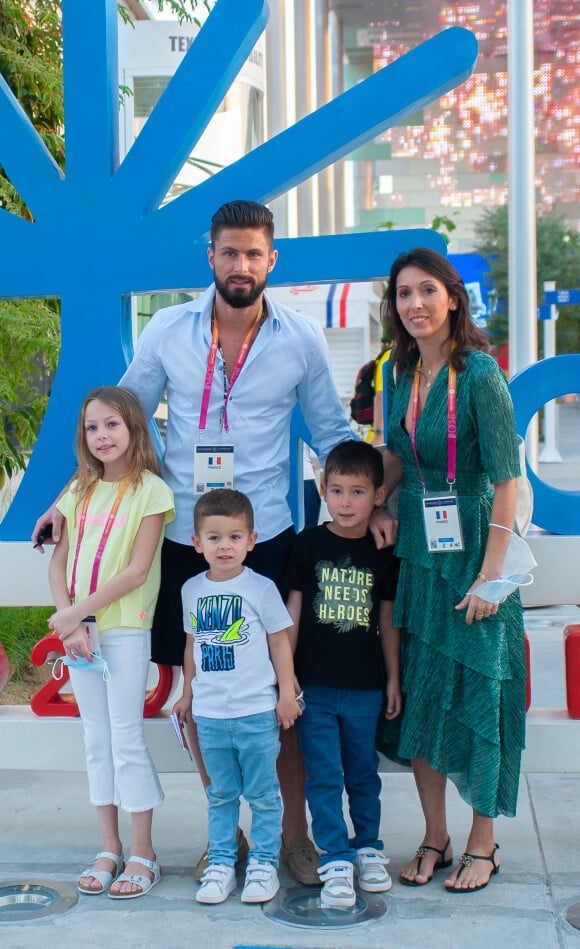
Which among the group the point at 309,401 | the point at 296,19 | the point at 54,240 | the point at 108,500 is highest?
the point at 296,19

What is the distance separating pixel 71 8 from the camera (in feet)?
11.5

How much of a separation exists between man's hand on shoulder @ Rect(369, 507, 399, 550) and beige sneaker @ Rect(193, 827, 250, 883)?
39.6 inches

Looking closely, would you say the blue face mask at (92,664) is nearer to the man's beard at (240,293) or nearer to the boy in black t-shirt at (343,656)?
the boy in black t-shirt at (343,656)

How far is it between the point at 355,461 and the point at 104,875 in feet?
4.50

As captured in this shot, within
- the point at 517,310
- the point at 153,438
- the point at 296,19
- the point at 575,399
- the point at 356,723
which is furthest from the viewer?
the point at 575,399

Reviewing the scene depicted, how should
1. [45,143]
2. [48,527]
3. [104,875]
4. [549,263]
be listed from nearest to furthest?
[104,875] → [48,527] → [45,143] → [549,263]

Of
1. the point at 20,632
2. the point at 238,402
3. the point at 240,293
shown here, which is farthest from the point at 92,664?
the point at 20,632

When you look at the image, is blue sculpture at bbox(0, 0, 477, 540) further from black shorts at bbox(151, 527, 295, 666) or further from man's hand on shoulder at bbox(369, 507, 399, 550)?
man's hand on shoulder at bbox(369, 507, 399, 550)

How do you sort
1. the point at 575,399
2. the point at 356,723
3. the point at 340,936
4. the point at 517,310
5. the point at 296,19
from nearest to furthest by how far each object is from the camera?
the point at 340,936 → the point at 356,723 → the point at 517,310 → the point at 296,19 → the point at 575,399

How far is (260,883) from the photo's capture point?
2.99m

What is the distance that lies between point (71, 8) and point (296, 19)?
16093 mm

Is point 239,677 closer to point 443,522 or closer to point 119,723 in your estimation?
point 119,723

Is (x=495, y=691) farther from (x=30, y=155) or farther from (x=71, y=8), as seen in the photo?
(x=71, y=8)

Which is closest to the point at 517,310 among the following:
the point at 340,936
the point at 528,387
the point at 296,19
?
the point at 528,387
